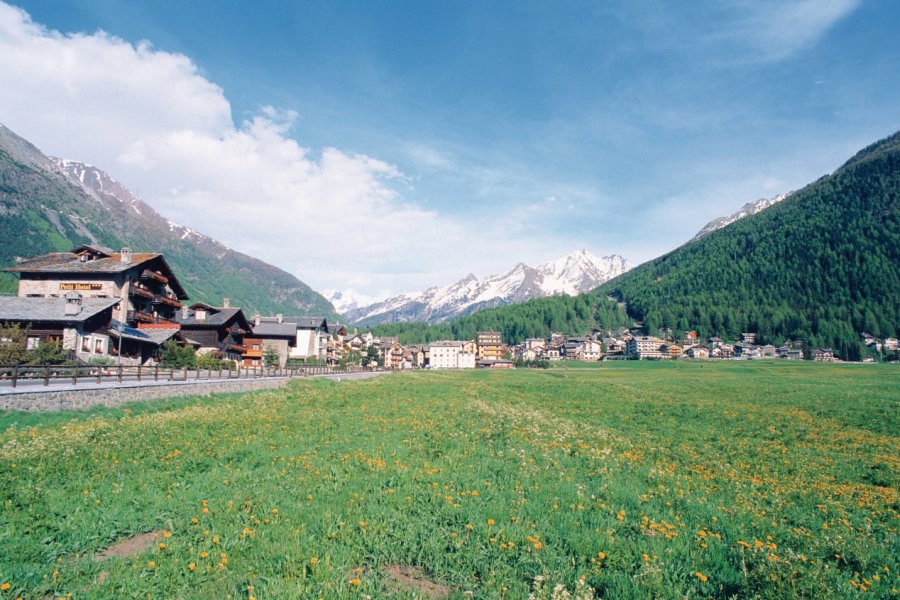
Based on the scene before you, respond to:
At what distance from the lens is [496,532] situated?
843 cm

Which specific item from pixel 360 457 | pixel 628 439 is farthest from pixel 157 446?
pixel 628 439

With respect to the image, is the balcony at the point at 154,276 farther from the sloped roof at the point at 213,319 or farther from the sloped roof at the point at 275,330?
the sloped roof at the point at 275,330

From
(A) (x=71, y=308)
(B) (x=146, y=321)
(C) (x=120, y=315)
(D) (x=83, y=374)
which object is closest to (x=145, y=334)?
(C) (x=120, y=315)

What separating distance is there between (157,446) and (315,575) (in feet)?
36.7

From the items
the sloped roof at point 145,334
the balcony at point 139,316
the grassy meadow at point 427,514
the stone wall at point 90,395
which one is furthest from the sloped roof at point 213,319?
the grassy meadow at point 427,514

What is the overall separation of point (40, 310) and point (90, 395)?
1499 inches

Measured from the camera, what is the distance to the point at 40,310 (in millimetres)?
51938

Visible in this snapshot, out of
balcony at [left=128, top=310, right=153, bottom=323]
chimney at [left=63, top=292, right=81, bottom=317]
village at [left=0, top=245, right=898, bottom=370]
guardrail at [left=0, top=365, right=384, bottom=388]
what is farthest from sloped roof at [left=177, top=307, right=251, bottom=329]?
chimney at [left=63, top=292, right=81, bottom=317]

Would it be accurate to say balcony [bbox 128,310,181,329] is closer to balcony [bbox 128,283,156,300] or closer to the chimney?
balcony [bbox 128,283,156,300]

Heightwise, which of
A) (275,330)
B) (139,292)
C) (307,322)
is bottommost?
(275,330)

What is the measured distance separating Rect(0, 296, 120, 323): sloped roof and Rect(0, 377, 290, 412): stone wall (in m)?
26.7

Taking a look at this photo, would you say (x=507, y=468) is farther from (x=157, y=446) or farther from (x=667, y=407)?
(x=667, y=407)

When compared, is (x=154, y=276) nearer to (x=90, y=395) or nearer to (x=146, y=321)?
(x=146, y=321)

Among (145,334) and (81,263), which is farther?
(81,263)
